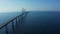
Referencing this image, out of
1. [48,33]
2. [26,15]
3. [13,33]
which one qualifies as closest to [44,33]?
[48,33]

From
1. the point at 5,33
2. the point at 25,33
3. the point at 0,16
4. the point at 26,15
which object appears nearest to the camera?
the point at 5,33

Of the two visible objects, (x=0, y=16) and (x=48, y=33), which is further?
(x=0, y=16)

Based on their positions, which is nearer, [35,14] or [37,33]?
[37,33]

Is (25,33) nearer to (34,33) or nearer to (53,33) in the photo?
(34,33)

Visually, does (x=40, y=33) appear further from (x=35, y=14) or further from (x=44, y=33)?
(x=35, y=14)

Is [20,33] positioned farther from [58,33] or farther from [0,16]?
[0,16]

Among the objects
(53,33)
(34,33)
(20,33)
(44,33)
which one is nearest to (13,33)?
(20,33)

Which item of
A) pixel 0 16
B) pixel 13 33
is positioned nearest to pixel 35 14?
pixel 0 16

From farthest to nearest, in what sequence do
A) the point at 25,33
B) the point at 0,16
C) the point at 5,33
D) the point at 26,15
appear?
the point at 26,15 < the point at 0,16 < the point at 25,33 < the point at 5,33
